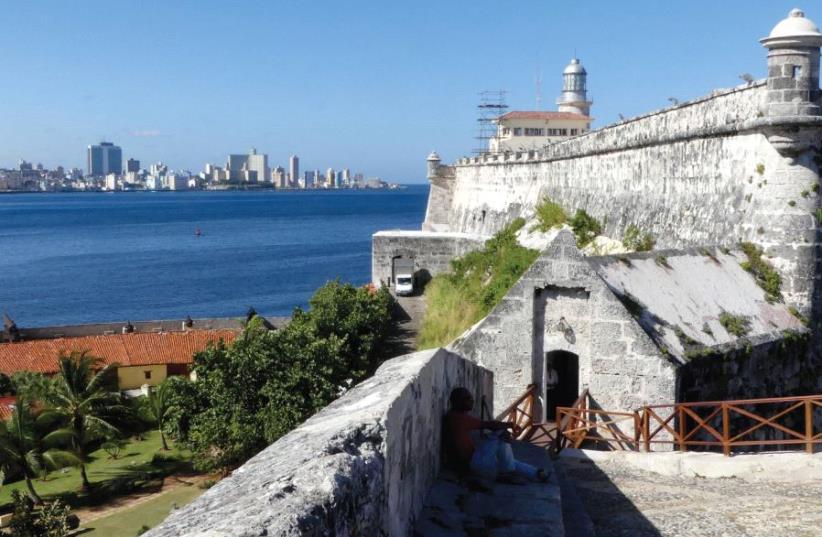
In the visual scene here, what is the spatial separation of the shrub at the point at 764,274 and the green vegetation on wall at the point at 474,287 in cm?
577

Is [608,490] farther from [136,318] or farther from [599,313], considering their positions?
[136,318]

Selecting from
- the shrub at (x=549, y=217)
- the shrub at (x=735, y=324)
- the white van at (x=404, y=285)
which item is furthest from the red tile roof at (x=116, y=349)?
the shrub at (x=735, y=324)

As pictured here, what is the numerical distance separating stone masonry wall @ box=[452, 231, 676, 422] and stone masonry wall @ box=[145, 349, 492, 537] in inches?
206

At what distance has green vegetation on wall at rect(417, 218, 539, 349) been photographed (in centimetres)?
2083

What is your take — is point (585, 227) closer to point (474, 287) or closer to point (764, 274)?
point (474, 287)

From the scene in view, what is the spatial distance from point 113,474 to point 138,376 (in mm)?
8680

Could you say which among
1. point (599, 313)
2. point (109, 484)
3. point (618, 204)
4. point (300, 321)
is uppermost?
point (618, 204)

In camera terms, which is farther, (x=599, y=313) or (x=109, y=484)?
(x=109, y=484)

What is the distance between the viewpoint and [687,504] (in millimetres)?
6836

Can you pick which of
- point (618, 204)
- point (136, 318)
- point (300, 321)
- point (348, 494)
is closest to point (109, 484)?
point (300, 321)

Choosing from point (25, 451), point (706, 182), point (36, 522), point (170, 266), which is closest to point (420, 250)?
point (25, 451)

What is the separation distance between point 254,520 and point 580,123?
7181cm

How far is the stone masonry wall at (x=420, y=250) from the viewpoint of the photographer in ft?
125

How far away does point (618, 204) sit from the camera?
873 inches
